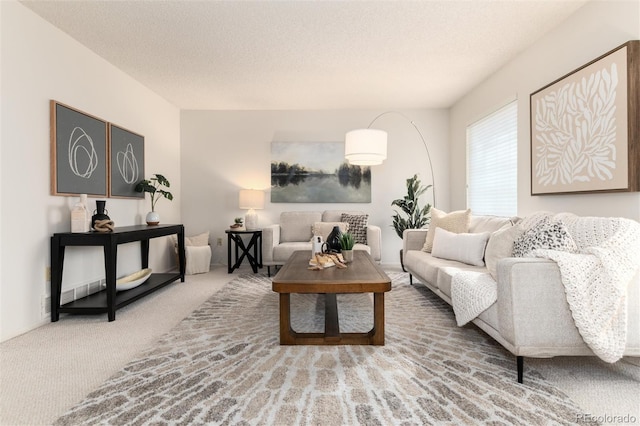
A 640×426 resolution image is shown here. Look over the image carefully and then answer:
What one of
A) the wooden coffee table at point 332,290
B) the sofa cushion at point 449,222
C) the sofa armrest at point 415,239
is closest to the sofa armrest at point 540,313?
the wooden coffee table at point 332,290

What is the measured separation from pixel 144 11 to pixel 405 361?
3235 mm

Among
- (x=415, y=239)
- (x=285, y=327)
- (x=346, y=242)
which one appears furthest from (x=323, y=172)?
(x=285, y=327)

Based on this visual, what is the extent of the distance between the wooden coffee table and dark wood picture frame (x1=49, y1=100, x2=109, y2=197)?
7.20 ft

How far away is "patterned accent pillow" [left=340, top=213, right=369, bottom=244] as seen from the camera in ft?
15.3

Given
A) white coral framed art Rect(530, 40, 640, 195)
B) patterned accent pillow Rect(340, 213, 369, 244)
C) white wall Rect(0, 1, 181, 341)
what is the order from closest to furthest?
white coral framed art Rect(530, 40, 640, 195) < white wall Rect(0, 1, 181, 341) < patterned accent pillow Rect(340, 213, 369, 244)

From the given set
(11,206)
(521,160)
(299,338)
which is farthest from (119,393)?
(521,160)

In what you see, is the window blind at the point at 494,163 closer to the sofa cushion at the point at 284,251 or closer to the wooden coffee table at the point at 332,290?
the wooden coffee table at the point at 332,290

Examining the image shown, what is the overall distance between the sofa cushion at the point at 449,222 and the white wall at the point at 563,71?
1.83ft

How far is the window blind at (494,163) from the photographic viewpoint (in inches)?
145

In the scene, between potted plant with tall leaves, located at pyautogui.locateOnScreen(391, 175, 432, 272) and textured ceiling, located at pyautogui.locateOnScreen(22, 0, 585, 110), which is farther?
potted plant with tall leaves, located at pyautogui.locateOnScreen(391, 175, 432, 272)

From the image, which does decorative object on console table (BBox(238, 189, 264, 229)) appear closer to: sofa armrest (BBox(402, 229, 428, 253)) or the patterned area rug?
sofa armrest (BBox(402, 229, 428, 253))

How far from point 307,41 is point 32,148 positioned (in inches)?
→ 98.1

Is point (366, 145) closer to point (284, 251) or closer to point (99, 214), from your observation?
point (284, 251)

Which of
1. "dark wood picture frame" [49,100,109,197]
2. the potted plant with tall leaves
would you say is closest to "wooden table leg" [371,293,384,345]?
the potted plant with tall leaves
